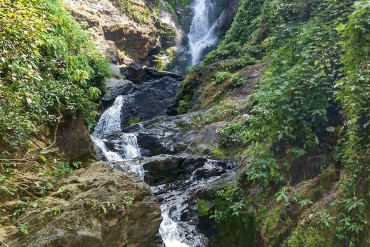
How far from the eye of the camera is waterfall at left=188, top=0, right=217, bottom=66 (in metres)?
30.4

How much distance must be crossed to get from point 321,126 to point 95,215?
395 centimetres

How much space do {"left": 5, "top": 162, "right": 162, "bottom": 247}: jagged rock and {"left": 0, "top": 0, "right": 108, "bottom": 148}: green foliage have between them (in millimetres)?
1199

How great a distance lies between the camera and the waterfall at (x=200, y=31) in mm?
30422

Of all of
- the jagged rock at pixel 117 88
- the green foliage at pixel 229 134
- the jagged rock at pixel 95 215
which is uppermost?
the jagged rock at pixel 117 88

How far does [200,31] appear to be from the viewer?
32938 mm

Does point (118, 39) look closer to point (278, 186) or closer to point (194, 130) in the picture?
point (194, 130)

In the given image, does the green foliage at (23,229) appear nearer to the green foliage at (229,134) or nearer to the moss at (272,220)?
the moss at (272,220)

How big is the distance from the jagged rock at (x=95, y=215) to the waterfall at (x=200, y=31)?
24769 millimetres

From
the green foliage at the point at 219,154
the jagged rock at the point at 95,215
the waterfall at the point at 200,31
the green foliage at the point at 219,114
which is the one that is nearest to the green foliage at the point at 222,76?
the green foliage at the point at 219,114

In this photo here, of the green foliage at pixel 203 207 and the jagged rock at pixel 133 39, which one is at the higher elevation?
the jagged rock at pixel 133 39

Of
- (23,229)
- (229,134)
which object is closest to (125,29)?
(229,134)

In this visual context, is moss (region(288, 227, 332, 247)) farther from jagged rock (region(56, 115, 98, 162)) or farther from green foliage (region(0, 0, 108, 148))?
jagged rock (region(56, 115, 98, 162))

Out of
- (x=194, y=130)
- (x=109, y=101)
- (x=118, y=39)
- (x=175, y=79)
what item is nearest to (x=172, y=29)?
(x=118, y=39)

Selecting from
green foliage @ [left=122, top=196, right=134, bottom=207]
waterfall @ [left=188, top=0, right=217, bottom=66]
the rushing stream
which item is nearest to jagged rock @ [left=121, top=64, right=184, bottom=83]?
waterfall @ [left=188, top=0, right=217, bottom=66]
